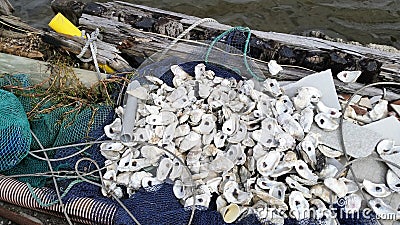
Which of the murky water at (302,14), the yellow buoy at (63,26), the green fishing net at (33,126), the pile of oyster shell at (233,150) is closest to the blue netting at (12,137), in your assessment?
the green fishing net at (33,126)

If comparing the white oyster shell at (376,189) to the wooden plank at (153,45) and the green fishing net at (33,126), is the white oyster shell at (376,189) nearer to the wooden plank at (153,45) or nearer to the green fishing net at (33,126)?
the wooden plank at (153,45)

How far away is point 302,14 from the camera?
20.0 ft

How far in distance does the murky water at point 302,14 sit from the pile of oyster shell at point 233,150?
2523mm

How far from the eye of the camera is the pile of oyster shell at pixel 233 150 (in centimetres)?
307

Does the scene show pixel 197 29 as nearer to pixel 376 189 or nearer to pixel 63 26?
pixel 63 26

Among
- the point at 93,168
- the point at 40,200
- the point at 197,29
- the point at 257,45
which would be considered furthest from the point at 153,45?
the point at 40,200

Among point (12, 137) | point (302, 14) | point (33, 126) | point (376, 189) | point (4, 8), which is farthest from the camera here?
point (302, 14)

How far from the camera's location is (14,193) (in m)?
3.30

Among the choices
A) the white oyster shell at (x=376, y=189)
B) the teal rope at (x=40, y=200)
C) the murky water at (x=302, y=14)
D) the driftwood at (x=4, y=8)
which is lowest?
the teal rope at (x=40, y=200)

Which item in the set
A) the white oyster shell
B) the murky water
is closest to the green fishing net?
the white oyster shell

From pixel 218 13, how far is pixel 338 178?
3582 millimetres

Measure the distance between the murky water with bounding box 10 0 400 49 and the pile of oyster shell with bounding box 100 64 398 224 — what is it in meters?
2.52

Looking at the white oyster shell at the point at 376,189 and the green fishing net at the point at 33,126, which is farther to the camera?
the green fishing net at the point at 33,126

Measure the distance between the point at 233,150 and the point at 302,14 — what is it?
3.35m
